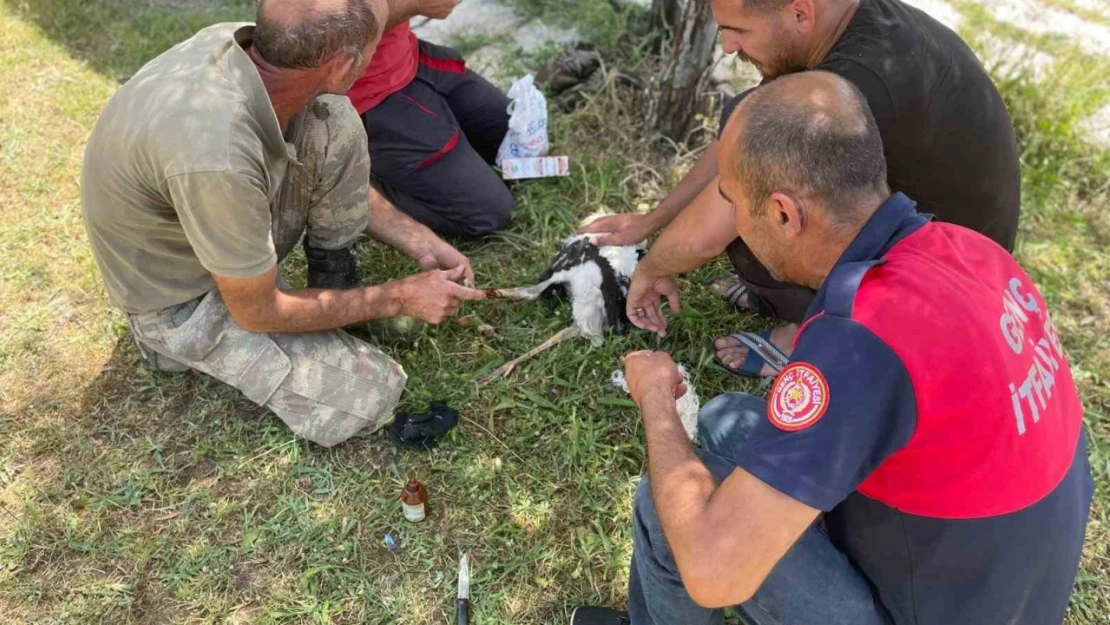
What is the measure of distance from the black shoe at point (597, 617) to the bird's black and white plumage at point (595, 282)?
3.59ft

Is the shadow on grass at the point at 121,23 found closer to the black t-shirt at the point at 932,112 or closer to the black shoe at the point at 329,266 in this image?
the black shoe at the point at 329,266

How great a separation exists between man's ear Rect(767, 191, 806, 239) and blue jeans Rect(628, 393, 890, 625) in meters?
0.38

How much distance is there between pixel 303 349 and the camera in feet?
8.93

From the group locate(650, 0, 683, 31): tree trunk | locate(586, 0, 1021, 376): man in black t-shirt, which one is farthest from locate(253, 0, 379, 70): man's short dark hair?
locate(650, 0, 683, 31): tree trunk

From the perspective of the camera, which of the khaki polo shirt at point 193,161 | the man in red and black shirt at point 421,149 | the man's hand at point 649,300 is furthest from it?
the man in red and black shirt at point 421,149

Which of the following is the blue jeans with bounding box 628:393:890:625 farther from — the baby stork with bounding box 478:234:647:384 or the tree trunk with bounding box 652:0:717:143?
the tree trunk with bounding box 652:0:717:143

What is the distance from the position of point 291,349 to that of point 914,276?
200 centimetres

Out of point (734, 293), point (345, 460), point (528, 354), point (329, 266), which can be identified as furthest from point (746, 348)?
point (329, 266)

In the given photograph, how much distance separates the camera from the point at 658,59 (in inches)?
171

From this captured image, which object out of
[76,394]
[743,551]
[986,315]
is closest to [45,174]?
[76,394]

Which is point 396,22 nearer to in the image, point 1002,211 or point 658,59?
point 658,59

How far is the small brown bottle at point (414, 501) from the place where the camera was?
253 centimetres

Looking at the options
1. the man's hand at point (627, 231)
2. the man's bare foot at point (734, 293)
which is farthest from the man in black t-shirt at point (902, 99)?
the man's bare foot at point (734, 293)

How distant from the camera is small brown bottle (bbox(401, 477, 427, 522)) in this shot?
2.53 meters
